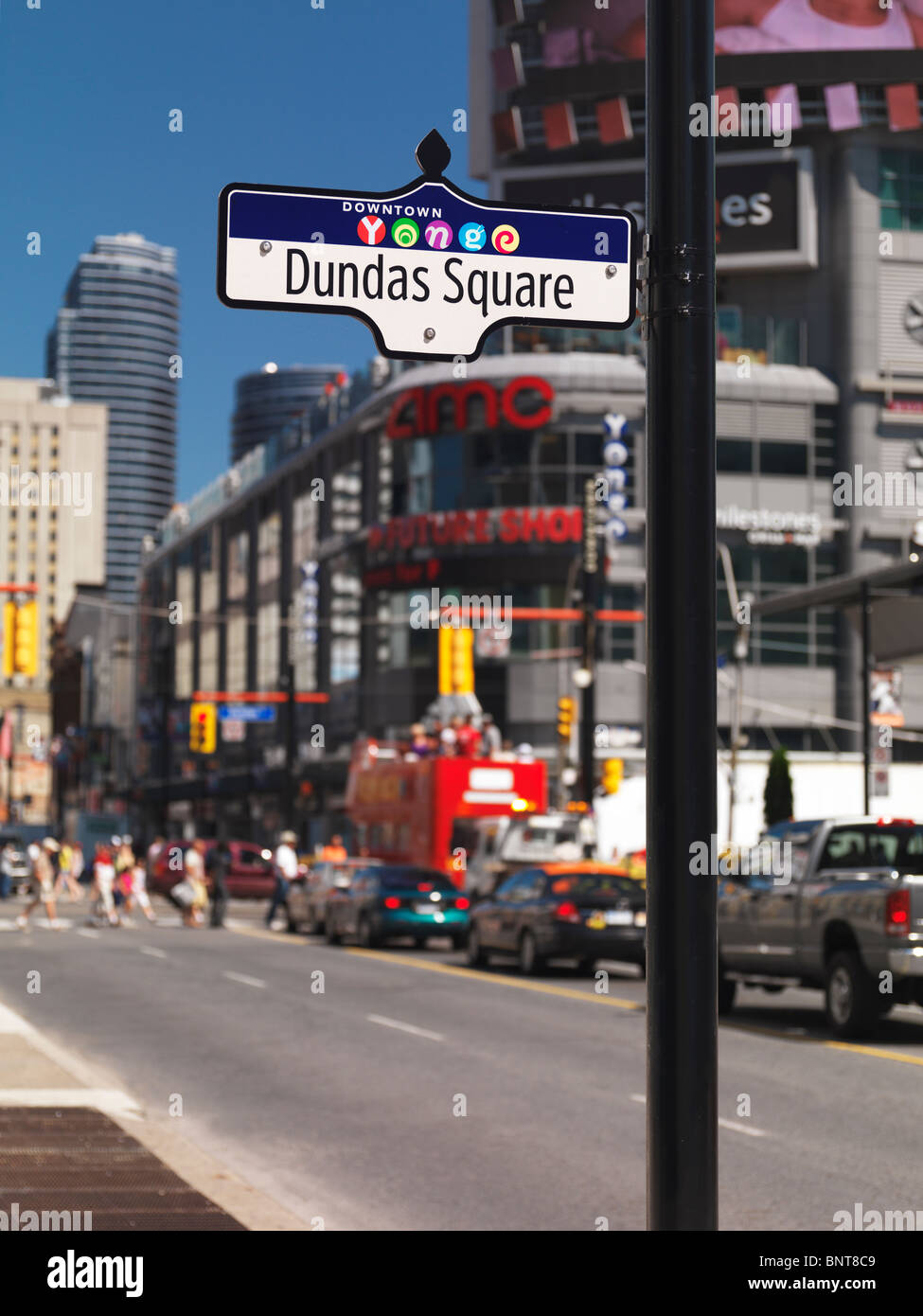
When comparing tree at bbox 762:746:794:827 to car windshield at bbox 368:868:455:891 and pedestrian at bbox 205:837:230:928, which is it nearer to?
pedestrian at bbox 205:837:230:928

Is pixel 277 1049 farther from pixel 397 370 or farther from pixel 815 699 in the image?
pixel 397 370

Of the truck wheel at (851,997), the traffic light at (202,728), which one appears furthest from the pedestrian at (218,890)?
Answer: the truck wheel at (851,997)

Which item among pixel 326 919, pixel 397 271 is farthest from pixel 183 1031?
pixel 326 919

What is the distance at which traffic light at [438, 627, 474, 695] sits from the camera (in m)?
57.9

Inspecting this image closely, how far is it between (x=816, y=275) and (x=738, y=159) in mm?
5004

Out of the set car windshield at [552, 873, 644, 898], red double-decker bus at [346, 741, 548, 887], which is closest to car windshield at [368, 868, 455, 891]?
red double-decker bus at [346, 741, 548, 887]

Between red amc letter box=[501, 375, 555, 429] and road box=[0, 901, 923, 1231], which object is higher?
red amc letter box=[501, 375, 555, 429]

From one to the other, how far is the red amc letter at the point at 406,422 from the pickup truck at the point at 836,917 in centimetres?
4692

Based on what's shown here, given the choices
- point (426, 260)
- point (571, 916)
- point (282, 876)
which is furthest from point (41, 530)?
point (426, 260)

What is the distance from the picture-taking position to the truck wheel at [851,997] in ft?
55.1

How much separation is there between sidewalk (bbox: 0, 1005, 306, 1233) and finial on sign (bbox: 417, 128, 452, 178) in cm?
478

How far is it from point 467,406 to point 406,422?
2.39 meters

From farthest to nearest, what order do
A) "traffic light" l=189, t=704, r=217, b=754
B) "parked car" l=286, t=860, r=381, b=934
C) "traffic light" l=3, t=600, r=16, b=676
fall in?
"traffic light" l=189, t=704, r=217, b=754 → "parked car" l=286, t=860, r=381, b=934 → "traffic light" l=3, t=600, r=16, b=676

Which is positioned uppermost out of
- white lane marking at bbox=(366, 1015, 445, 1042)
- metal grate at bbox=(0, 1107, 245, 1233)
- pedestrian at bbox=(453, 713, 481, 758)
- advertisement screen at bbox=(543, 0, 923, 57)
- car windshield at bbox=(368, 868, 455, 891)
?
advertisement screen at bbox=(543, 0, 923, 57)
